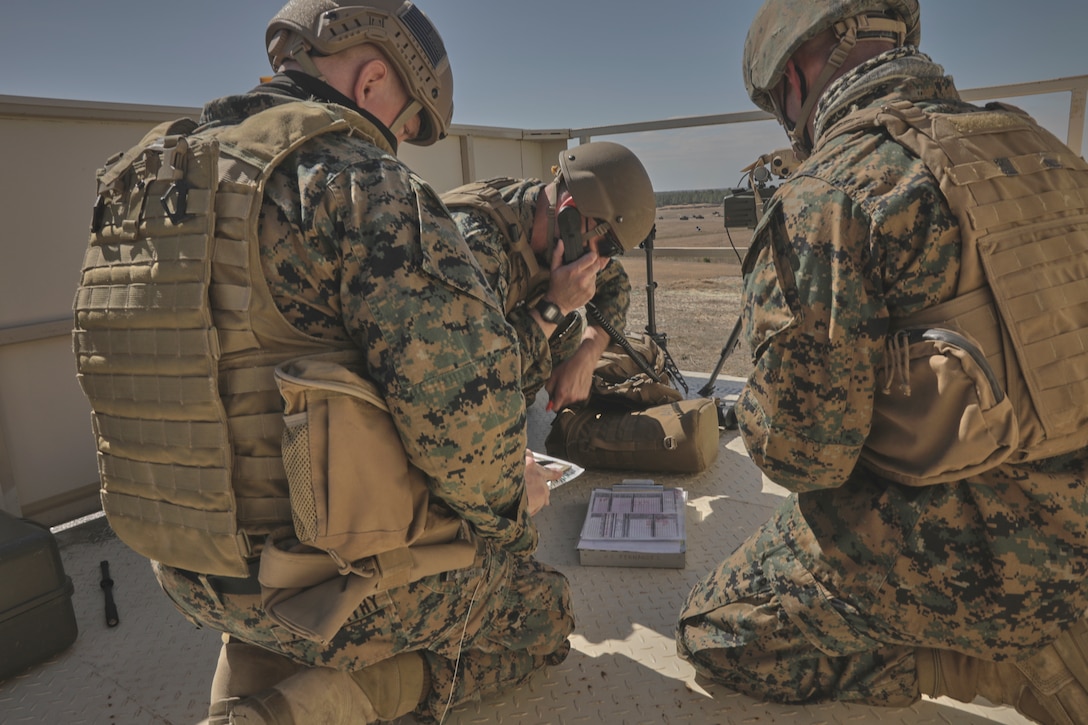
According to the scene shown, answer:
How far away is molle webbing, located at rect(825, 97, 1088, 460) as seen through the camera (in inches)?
65.3

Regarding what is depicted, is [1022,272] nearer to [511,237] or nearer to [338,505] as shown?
[338,505]

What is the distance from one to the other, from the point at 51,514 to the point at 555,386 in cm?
259

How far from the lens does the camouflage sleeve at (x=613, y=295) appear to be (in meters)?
3.81

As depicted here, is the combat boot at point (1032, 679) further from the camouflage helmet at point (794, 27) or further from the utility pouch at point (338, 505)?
the camouflage helmet at point (794, 27)

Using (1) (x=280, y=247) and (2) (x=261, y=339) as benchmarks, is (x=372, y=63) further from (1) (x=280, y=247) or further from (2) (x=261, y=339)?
(2) (x=261, y=339)

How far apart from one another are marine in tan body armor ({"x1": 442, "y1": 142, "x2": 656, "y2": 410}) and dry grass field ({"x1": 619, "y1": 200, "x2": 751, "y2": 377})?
186 centimetres

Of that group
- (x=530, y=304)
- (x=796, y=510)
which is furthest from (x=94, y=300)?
(x=796, y=510)

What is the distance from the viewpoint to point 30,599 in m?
2.51

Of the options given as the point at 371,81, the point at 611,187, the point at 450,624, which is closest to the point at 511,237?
the point at 611,187

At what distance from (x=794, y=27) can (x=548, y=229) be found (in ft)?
4.14

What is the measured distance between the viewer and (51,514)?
145 inches

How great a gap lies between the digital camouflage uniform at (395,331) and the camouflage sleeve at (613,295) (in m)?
2.01

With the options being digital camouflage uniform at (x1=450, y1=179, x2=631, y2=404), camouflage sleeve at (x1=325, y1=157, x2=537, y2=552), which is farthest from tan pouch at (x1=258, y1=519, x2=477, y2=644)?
digital camouflage uniform at (x1=450, y1=179, x2=631, y2=404)

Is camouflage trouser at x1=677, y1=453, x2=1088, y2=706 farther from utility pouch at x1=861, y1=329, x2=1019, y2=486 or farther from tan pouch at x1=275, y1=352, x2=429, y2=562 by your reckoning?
tan pouch at x1=275, y1=352, x2=429, y2=562
